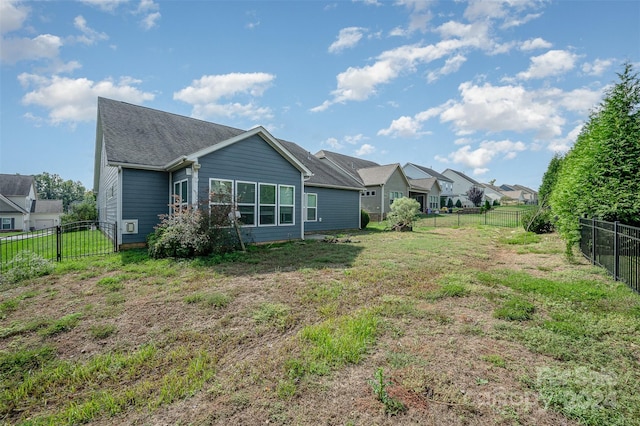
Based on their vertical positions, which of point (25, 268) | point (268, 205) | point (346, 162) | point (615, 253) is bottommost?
point (25, 268)

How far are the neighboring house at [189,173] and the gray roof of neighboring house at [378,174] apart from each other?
48.4 feet

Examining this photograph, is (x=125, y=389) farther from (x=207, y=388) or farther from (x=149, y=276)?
(x=149, y=276)

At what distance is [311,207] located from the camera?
655 inches

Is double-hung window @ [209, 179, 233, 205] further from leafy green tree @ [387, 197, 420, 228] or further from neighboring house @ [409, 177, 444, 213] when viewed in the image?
neighboring house @ [409, 177, 444, 213]

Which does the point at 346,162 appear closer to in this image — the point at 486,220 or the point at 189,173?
the point at 486,220

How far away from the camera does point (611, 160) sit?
719cm

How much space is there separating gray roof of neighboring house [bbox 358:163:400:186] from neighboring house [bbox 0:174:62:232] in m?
38.5

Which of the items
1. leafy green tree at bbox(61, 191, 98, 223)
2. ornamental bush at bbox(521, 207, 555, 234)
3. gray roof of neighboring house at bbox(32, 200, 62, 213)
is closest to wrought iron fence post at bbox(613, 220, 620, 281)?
ornamental bush at bbox(521, 207, 555, 234)

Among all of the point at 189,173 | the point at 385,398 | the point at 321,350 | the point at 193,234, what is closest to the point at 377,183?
the point at 189,173

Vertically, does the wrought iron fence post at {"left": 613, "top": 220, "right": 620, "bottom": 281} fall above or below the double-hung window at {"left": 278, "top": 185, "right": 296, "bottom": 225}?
below

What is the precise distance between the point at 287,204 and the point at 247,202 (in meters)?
1.99

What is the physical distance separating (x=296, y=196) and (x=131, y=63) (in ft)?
27.9

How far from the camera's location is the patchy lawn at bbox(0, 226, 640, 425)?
2.39 m

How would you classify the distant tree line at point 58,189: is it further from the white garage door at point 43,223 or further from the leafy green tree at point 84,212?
the leafy green tree at point 84,212
